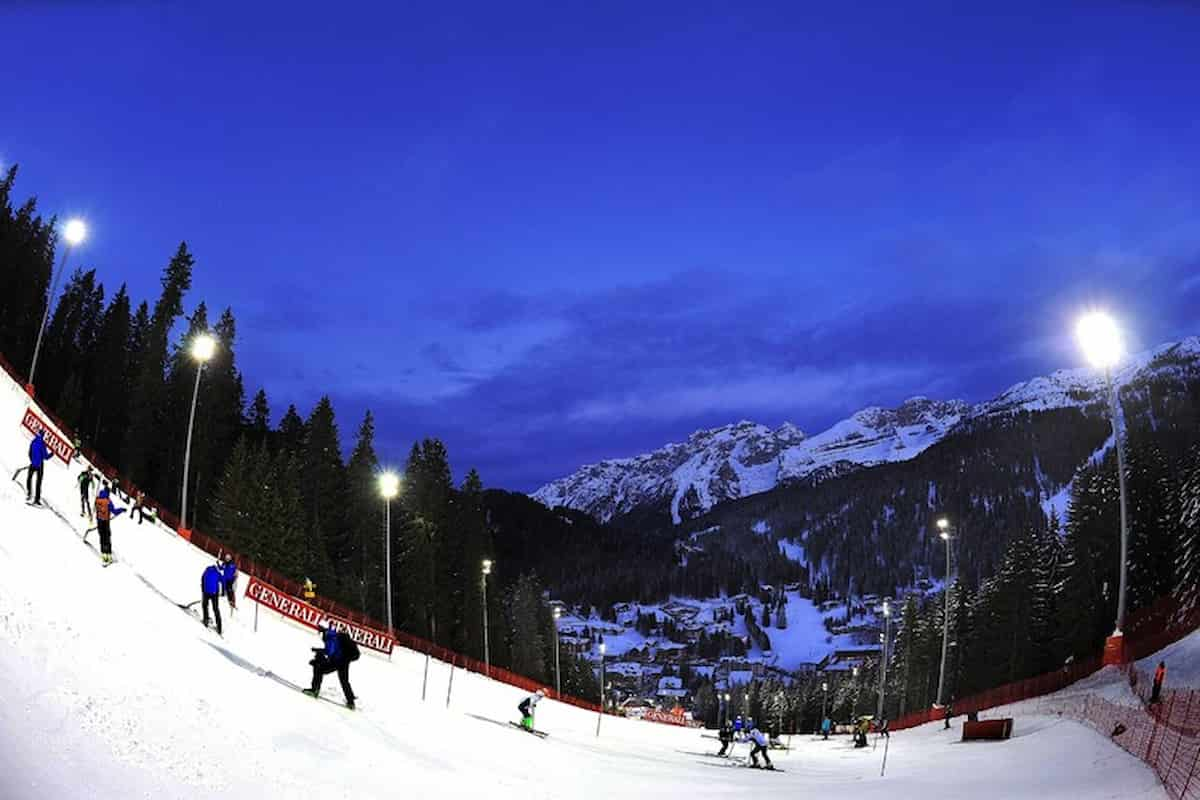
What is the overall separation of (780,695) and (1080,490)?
104042 millimetres

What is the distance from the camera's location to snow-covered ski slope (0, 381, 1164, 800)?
8.61 m

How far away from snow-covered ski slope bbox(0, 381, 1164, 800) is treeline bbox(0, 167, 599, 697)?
43669 mm

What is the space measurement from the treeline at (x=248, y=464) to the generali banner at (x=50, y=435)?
26992 mm

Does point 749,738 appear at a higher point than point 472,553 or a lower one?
lower

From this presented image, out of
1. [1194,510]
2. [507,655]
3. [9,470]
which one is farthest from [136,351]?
[1194,510]

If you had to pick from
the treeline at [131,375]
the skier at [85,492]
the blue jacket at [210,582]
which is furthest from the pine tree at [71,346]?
the blue jacket at [210,582]

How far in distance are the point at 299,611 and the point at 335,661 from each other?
20444 mm

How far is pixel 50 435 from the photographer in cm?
3148

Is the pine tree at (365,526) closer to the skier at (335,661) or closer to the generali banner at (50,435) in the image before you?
the generali banner at (50,435)

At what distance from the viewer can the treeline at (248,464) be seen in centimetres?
6956

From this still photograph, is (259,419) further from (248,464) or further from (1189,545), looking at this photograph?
(1189,545)

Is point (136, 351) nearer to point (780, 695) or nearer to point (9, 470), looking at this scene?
point (9, 470)

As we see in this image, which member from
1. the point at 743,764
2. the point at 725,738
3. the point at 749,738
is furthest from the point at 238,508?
the point at 743,764

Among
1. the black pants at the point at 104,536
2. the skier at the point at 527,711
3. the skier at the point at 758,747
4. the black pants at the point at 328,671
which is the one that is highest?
the black pants at the point at 104,536
